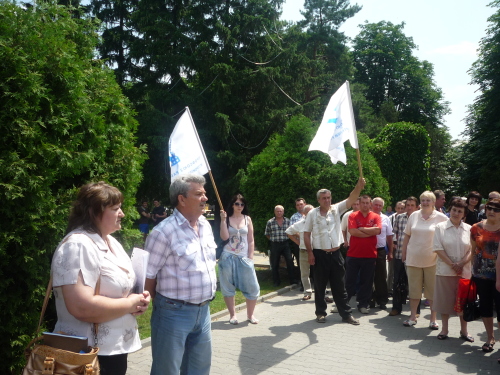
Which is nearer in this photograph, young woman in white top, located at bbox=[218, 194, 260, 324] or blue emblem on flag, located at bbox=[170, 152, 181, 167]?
blue emblem on flag, located at bbox=[170, 152, 181, 167]

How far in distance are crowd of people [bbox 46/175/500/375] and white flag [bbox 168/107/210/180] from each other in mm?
825

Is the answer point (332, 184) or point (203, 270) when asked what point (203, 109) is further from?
point (203, 270)

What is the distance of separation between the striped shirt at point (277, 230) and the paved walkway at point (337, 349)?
305 centimetres

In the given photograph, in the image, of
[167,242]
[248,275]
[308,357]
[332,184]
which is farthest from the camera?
[332,184]

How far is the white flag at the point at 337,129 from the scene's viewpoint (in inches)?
275

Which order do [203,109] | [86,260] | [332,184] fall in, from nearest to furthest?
[86,260]
[332,184]
[203,109]

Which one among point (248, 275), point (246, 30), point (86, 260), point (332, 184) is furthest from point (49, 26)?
point (246, 30)

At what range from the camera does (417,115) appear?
41.0 meters

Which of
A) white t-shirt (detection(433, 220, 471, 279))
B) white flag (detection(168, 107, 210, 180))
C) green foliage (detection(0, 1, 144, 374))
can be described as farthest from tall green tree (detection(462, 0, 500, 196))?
green foliage (detection(0, 1, 144, 374))

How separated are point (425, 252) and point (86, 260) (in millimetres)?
6014

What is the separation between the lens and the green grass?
6.95m

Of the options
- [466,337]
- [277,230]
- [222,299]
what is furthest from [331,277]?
[277,230]

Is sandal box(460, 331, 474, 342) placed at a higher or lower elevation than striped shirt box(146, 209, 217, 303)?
lower

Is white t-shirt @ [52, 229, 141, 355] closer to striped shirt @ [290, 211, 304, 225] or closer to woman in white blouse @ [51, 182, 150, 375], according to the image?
woman in white blouse @ [51, 182, 150, 375]
